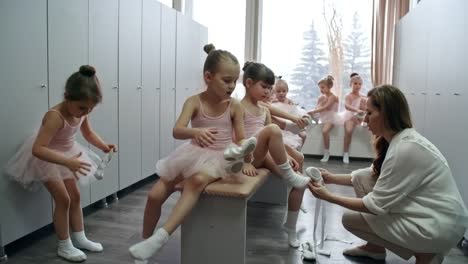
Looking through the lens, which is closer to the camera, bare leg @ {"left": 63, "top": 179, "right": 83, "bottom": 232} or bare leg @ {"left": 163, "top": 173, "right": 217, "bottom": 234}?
bare leg @ {"left": 163, "top": 173, "right": 217, "bottom": 234}

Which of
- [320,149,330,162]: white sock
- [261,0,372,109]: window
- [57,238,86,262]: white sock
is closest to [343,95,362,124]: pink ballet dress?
[261,0,372,109]: window

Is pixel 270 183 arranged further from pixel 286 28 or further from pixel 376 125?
pixel 286 28

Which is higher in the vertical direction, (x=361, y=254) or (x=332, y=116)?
(x=332, y=116)

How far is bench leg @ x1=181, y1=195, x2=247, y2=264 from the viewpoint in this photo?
174cm

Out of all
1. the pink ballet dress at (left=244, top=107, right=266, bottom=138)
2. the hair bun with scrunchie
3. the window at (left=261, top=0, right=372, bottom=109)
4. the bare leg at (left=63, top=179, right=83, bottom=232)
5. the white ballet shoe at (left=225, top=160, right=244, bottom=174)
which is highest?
the window at (left=261, top=0, right=372, bottom=109)

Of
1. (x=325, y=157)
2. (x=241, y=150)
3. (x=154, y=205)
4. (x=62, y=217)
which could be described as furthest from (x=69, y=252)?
(x=325, y=157)

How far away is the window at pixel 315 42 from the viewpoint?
18.7 feet

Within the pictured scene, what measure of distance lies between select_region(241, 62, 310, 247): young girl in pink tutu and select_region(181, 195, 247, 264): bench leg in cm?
33

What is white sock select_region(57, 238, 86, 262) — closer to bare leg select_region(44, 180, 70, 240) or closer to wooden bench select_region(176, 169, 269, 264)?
bare leg select_region(44, 180, 70, 240)

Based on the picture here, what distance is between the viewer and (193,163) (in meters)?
1.86

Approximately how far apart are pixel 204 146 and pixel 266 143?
1.29 ft

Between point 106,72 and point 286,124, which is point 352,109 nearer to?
point 286,124

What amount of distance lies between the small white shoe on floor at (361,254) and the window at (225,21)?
4137 mm

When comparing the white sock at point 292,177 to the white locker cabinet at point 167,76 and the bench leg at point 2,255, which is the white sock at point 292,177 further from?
the white locker cabinet at point 167,76
